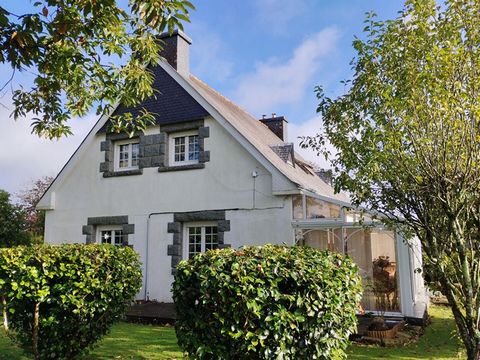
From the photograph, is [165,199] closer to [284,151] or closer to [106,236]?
[106,236]

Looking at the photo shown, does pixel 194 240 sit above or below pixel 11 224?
below

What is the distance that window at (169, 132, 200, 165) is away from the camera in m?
13.7

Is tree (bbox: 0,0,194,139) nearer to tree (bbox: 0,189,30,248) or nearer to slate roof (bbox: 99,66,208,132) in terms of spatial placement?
slate roof (bbox: 99,66,208,132)

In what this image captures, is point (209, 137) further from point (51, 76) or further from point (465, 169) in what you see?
point (465, 169)

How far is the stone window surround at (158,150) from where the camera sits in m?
13.3

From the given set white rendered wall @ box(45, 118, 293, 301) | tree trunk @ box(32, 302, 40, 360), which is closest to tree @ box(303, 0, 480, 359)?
tree trunk @ box(32, 302, 40, 360)

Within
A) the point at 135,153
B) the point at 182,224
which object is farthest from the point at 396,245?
the point at 135,153

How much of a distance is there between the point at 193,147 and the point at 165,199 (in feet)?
6.11

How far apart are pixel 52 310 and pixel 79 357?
3.76 ft

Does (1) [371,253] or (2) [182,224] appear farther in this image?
(2) [182,224]

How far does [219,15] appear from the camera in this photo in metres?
6.30

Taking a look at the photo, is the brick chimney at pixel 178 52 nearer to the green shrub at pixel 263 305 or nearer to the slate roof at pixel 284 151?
the slate roof at pixel 284 151

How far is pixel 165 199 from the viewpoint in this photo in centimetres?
1360

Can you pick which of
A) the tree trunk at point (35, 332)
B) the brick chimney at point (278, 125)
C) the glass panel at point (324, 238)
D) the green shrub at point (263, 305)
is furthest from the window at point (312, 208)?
the brick chimney at point (278, 125)
